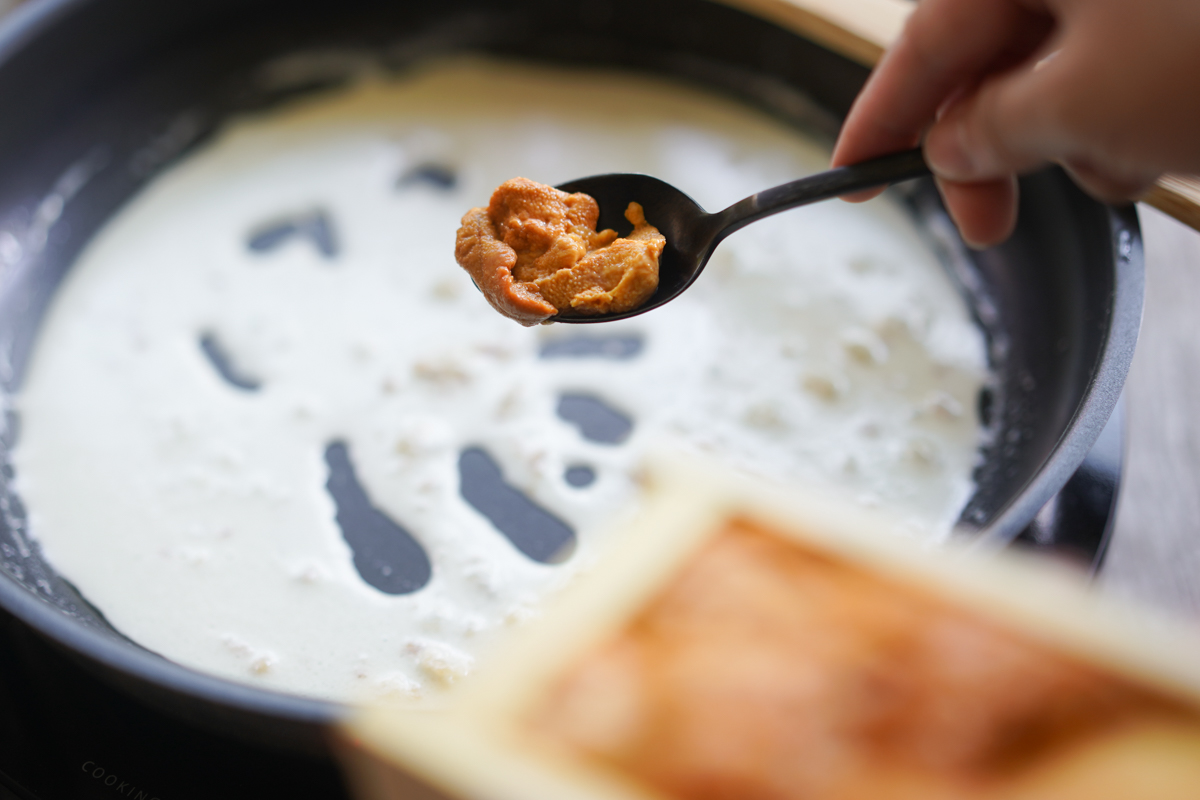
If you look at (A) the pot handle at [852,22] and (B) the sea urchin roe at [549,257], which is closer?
(B) the sea urchin roe at [549,257]

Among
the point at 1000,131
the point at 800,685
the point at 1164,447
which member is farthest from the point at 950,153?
the point at 1164,447

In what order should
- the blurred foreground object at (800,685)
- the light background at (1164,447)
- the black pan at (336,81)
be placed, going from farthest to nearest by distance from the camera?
the light background at (1164,447), the black pan at (336,81), the blurred foreground object at (800,685)

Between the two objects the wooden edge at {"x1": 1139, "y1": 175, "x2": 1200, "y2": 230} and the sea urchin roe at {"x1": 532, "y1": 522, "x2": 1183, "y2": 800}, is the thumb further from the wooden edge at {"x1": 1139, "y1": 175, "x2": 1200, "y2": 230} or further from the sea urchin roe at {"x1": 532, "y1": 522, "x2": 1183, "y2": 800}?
the sea urchin roe at {"x1": 532, "y1": 522, "x2": 1183, "y2": 800}

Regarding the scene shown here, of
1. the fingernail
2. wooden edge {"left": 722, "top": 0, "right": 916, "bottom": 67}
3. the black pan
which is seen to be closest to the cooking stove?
the black pan

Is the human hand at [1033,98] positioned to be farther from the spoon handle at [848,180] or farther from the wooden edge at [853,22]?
the wooden edge at [853,22]

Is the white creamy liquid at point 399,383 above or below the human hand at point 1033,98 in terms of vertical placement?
below

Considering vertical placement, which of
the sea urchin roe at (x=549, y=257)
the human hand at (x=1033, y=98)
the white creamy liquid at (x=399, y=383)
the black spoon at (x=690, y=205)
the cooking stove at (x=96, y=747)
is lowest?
the cooking stove at (x=96, y=747)

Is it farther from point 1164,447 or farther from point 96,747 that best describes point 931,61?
point 96,747

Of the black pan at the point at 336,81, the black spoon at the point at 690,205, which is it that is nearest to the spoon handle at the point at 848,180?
the black spoon at the point at 690,205
